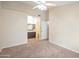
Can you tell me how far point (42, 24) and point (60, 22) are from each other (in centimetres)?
236

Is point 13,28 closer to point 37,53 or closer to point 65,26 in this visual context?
point 37,53

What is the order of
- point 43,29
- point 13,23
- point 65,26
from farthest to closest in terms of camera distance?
1. point 43,29
2. point 13,23
3. point 65,26

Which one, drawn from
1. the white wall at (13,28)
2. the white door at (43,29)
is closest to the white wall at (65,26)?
the white door at (43,29)

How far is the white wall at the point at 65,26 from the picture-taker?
5.42m

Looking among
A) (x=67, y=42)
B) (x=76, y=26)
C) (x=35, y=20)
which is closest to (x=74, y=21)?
(x=76, y=26)

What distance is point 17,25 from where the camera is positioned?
6.59m

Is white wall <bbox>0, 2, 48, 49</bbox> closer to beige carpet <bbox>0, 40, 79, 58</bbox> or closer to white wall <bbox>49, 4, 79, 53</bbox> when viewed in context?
beige carpet <bbox>0, 40, 79, 58</bbox>

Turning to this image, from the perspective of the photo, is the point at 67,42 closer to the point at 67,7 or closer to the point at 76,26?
the point at 76,26

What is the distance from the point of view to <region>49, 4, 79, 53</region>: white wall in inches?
213

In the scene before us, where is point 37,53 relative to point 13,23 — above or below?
below

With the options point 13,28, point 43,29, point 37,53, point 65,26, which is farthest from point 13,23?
point 43,29

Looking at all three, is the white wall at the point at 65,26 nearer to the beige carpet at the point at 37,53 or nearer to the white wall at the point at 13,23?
the beige carpet at the point at 37,53

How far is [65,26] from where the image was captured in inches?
241

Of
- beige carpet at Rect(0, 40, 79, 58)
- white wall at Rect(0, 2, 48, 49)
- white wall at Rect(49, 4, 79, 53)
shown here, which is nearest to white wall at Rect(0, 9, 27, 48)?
white wall at Rect(0, 2, 48, 49)
